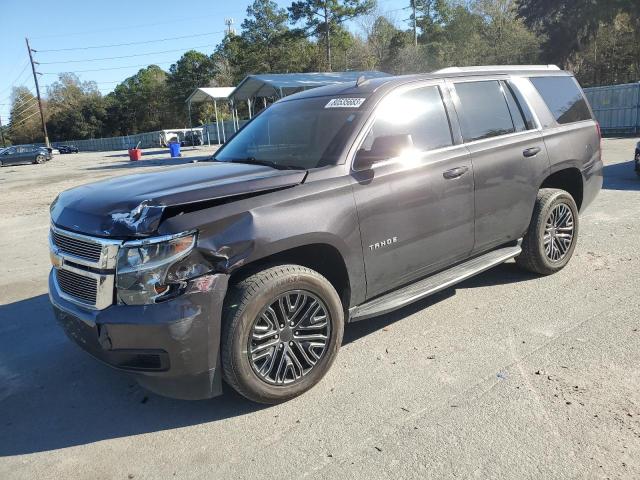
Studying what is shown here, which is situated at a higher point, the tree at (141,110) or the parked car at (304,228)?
the tree at (141,110)

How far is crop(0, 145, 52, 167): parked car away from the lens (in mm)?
41844

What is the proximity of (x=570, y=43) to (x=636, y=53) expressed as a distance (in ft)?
16.7

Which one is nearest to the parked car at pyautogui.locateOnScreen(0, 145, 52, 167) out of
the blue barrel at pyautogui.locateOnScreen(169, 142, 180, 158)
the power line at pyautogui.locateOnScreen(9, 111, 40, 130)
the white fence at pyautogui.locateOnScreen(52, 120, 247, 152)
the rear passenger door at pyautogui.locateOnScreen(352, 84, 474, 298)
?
the white fence at pyautogui.locateOnScreen(52, 120, 247, 152)

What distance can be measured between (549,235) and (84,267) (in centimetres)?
418

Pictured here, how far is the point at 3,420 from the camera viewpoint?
3.33 meters

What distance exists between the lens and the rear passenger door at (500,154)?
4.30m

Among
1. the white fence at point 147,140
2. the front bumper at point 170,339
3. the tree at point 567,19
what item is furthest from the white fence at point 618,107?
the front bumper at point 170,339

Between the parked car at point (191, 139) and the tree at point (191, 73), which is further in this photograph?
the tree at point (191, 73)

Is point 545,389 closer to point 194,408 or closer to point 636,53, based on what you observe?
point 194,408

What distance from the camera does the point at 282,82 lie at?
93.7 feet

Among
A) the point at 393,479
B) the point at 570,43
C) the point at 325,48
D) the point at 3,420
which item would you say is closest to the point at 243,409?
the point at 393,479

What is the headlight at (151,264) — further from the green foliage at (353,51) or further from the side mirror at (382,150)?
the green foliage at (353,51)

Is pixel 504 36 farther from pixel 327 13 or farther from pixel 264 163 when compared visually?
pixel 264 163

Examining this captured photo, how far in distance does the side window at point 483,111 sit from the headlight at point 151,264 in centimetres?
260
